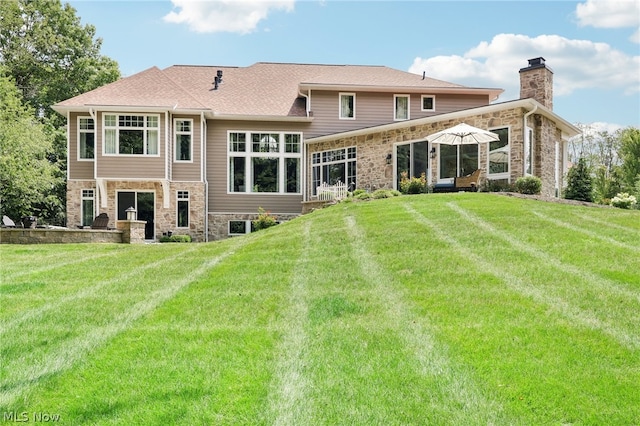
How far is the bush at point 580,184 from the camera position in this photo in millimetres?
16516

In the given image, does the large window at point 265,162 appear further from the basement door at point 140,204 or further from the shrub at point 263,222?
the basement door at point 140,204

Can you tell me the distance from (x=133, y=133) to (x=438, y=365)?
16.4 m

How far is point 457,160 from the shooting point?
631 inches

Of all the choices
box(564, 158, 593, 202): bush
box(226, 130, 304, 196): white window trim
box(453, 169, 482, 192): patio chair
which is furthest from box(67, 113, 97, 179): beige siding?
box(564, 158, 593, 202): bush

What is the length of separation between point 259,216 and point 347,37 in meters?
7.28

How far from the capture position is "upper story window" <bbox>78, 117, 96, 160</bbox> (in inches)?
724

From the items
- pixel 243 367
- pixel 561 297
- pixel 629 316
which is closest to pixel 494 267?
pixel 561 297

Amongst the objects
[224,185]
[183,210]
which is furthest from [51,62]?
[183,210]

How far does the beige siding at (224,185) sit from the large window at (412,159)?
459cm

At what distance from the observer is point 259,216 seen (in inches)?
746

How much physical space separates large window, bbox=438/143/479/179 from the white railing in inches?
141

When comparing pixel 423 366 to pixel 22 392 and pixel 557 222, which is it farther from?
pixel 557 222

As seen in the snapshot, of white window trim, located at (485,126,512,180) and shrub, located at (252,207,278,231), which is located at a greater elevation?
white window trim, located at (485,126,512,180)

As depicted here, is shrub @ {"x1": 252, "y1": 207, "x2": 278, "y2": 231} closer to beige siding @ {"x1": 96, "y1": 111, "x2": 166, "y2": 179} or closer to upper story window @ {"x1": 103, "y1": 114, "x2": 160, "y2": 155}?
Answer: beige siding @ {"x1": 96, "y1": 111, "x2": 166, "y2": 179}
